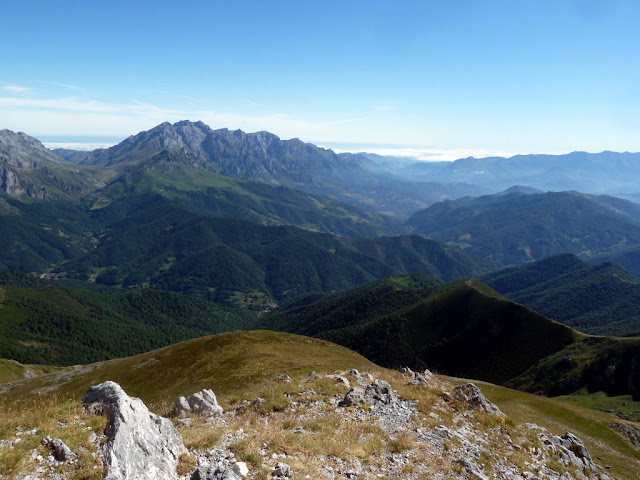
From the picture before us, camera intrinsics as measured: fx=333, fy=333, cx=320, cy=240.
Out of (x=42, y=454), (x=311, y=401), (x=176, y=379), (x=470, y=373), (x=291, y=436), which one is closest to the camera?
(x=42, y=454)

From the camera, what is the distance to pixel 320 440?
70.1 feet

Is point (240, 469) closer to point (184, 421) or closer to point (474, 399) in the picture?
point (184, 421)

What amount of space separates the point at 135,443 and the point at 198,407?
13.2 m

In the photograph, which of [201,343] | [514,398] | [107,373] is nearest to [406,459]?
[514,398]

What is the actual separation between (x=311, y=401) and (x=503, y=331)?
166278mm

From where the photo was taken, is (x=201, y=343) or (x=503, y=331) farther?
(x=503, y=331)

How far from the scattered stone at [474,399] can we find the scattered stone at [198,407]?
22885 mm

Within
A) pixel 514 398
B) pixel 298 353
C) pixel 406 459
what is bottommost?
pixel 514 398

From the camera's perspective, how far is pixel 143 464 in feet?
50.4

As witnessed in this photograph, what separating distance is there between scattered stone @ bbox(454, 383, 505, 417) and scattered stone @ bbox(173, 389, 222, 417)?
22885 millimetres

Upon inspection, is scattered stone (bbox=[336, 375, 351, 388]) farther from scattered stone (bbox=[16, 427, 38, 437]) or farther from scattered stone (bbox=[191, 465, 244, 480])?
scattered stone (bbox=[16, 427, 38, 437])

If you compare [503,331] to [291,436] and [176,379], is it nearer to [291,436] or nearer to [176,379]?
[176,379]

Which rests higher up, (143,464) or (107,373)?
(143,464)

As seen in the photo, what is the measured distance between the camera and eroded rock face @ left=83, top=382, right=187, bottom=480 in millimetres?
14836
